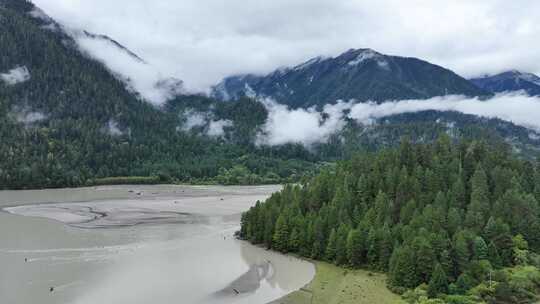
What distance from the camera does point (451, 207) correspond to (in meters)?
78.4

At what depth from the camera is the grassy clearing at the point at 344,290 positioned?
198 ft

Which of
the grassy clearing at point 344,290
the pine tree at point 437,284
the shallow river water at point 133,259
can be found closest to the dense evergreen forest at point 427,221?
the pine tree at point 437,284

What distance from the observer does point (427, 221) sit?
7306 cm

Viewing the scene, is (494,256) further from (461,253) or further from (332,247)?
(332,247)

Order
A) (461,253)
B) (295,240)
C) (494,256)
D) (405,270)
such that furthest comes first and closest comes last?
(295,240) < (494,256) < (461,253) < (405,270)

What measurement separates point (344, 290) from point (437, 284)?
1158cm

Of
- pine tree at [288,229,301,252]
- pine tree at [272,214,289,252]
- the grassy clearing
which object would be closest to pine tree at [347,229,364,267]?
the grassy clearing

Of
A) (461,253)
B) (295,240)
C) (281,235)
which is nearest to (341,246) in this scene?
(295,240)

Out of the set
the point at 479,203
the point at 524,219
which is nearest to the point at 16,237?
the point at 479,203

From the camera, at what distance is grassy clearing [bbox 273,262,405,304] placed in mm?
60344

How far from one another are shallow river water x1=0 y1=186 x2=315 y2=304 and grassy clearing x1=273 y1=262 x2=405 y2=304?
92.6 inches

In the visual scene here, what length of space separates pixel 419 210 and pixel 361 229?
10897mm

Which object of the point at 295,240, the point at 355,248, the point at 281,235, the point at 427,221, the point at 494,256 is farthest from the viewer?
the point at 281,235

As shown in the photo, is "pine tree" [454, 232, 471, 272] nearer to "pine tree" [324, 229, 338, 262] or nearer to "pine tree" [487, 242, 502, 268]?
"pine tree" [487, 242, 502, 268]
